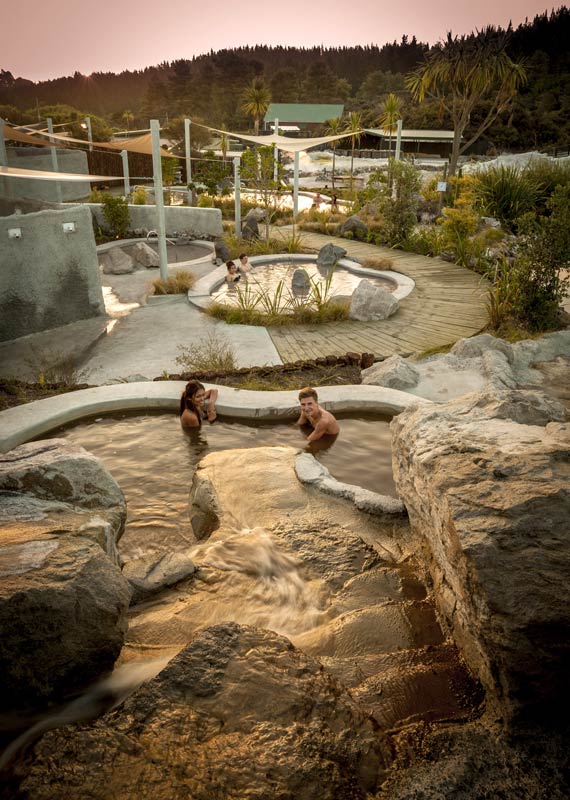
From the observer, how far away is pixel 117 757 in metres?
2.34

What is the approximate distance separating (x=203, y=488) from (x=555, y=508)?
2878mm

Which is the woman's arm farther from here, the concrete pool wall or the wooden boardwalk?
the wooden boardwalk

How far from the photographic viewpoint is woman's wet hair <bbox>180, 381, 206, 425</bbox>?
6.14 metres

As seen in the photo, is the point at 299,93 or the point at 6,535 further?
the point at 299,93

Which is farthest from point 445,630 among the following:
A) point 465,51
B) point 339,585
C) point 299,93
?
point 299,93

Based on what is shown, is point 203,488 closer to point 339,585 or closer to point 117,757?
point 339,585

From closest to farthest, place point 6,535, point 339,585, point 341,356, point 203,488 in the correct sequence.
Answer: point 6,535 → point 339,585 → point 203,488 → point 341,356

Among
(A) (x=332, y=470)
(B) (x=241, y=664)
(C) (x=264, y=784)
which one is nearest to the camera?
(C) (x=264, y=784)

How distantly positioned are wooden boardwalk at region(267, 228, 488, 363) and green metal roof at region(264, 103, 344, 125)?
46.0m

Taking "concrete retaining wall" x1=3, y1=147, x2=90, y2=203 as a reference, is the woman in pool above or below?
below

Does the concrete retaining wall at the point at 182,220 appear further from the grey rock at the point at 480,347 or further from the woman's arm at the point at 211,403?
the woman's arm at the point at 211,403

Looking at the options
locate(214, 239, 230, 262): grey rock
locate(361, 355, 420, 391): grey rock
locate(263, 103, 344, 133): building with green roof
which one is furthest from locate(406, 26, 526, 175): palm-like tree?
locate(263, 103, 344, 133): building with green roof

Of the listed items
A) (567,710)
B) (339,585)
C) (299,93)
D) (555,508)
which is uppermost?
(299,93)

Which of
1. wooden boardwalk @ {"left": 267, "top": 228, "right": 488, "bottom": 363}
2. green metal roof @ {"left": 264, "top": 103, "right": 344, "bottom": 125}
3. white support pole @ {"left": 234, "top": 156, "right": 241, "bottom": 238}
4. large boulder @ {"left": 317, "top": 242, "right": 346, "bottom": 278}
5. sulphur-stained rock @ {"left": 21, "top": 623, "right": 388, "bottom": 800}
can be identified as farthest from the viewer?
green metal roof @ {"left": 264, "top": 103, "right": 344, "bottom": 125}
